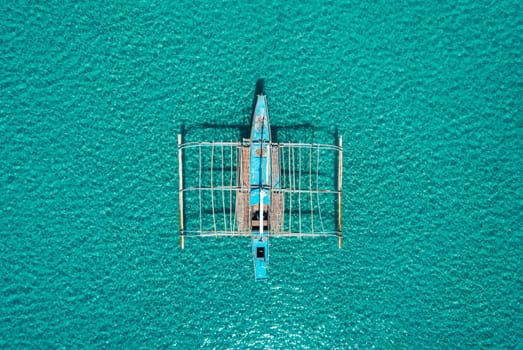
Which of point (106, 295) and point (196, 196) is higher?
point (196, 196)

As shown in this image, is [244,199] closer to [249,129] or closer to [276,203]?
[276,203]

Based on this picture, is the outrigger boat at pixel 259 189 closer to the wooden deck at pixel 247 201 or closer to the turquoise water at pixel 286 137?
the wooden deck at pixel 247 201

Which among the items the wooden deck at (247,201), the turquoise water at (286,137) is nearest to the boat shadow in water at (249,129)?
the turquoise water at (286,137)

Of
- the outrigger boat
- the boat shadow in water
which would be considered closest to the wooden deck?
the outrigger boat

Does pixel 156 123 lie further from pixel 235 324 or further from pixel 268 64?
pixel 235 324

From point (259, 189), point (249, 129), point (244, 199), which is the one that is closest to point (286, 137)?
point (249, 129)

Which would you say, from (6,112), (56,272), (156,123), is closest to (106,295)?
(56,272)

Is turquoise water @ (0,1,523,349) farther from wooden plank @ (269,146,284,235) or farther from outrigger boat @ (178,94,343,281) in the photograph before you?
wooden plank @ (269,146,284,235)
